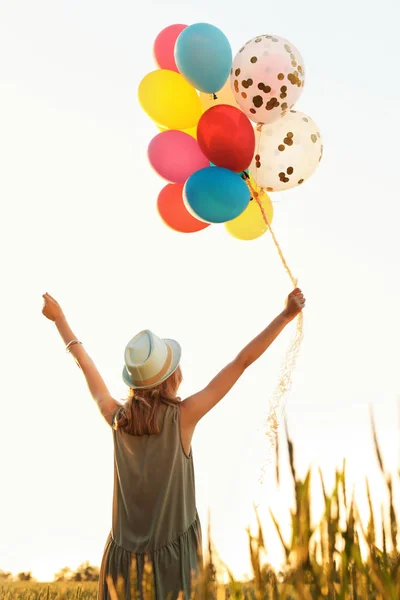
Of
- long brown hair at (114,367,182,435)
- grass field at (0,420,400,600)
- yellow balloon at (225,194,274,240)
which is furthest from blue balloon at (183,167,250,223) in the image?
grass field at (0,420,400,600)

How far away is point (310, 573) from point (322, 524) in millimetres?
82

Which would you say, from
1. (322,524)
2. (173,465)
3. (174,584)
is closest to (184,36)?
(173,465)

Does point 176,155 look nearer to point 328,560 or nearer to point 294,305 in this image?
point 294,305

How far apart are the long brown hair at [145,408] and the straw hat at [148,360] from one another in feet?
0.12

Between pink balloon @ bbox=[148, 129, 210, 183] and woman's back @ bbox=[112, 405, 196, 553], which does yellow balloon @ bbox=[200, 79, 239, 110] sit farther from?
woman's back @ bbox=[112, 405, 196, 553]

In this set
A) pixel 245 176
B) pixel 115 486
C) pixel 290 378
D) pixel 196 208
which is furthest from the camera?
pixel 245 176

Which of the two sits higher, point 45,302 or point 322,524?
point 45,302

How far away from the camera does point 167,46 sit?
407cm

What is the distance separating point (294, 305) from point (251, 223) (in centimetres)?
109

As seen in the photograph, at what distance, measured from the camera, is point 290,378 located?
3.32 meters

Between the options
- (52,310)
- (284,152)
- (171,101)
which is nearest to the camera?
(52,310)

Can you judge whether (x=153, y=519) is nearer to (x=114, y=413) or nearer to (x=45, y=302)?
(x=114, y=413)

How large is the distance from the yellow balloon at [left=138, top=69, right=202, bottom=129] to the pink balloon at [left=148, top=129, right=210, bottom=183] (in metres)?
0.09

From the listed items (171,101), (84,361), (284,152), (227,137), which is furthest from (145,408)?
(171,101)
